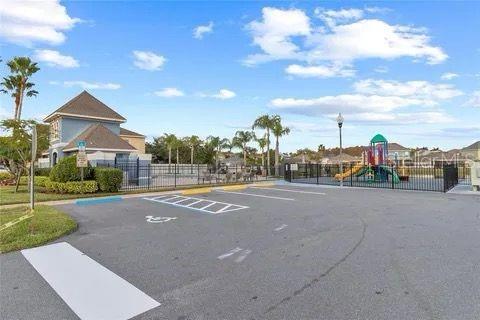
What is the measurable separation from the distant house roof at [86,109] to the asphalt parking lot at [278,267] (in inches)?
914

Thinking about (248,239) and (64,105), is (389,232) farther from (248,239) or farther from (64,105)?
(64,105)

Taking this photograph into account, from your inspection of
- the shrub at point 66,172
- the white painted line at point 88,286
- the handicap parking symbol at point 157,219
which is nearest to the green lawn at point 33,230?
the white painted line at point 88,286

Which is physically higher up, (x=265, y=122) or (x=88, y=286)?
(x=265, y=122)

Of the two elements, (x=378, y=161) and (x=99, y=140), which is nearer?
(x=378, y=161)

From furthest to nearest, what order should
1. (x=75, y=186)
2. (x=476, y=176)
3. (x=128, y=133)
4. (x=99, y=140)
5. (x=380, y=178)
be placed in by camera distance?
(x=128, y=133)
(x=99, y=140)
(x=380, y=178)
(x=476, y=176)
(x=75, y=186)

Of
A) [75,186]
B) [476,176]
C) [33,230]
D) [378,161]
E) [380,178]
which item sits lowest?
[33,230]

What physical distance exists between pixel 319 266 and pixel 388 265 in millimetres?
1055

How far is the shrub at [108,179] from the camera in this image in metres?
16.5

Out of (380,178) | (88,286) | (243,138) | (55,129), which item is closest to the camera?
(88,286)

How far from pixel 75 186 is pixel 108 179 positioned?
1574 mm

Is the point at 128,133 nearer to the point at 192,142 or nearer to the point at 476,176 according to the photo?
the point at 192,142

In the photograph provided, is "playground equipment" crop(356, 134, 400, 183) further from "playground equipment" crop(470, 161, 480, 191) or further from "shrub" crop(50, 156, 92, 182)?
"shrub" crop(50, 156, 92, 182)

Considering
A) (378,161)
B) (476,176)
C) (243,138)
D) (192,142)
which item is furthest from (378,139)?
(192,142)

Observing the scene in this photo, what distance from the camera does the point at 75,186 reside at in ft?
51.3
